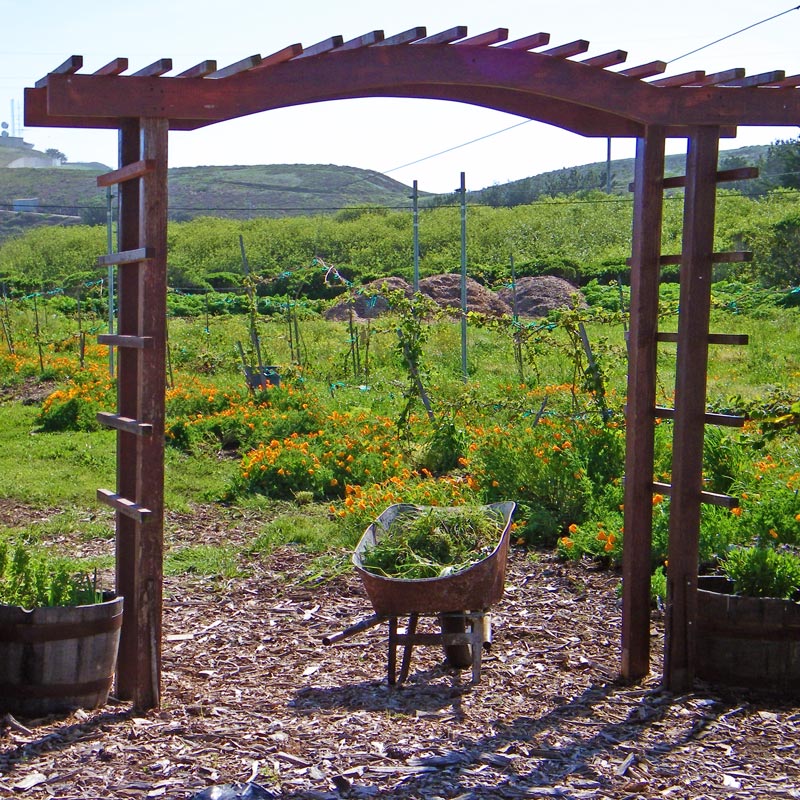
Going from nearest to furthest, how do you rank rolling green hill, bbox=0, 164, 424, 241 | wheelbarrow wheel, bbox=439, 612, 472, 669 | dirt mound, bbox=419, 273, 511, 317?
wheelbarrow wheel, bbox=439, 612, 472, 669
dirt mound, bbox=419, 273, 511, 317
rolling green hill, bbox=0, 164, 424, 241

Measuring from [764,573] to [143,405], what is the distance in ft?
9.40

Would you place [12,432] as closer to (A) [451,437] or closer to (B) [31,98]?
(A) [451,437]

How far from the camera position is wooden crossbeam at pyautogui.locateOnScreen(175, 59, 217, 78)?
3869 mm

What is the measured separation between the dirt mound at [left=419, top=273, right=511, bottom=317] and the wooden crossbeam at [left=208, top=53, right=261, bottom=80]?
1906cm

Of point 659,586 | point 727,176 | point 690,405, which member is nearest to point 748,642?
point 659,586

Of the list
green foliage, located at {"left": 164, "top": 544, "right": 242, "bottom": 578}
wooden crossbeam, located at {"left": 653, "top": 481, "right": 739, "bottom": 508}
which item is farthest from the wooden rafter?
green foliage, located at {"left": 164, "top": 544, "right": 242, "bottom": 578}

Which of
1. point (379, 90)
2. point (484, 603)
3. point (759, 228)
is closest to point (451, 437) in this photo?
point (484, 603)

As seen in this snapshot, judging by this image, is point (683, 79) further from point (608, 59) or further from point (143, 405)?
point (143, 405)

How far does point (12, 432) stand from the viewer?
1159 centimetres

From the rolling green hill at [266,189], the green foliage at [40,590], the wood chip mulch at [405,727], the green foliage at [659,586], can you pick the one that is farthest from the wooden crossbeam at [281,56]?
the rolling green hill at [266,189]

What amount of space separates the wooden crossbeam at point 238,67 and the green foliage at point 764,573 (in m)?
3.06

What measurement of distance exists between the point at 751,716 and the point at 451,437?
5.28 metres

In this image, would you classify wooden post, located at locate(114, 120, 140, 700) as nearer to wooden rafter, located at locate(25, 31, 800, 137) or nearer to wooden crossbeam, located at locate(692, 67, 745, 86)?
wooden rafter, located at locate(25, 31, 800, 137)

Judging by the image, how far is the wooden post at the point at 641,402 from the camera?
452cm
